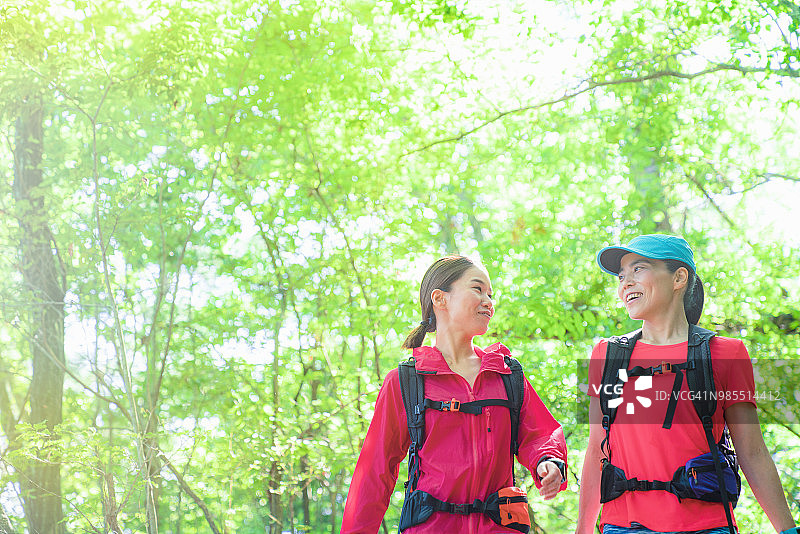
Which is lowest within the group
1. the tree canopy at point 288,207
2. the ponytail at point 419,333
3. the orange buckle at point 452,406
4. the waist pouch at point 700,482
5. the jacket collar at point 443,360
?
the waist pouch at point 700,482

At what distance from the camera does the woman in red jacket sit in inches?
66.6

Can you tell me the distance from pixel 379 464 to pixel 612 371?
71 centimetres

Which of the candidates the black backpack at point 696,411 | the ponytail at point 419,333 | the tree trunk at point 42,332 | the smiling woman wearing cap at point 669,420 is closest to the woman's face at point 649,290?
the smiling woman wearing cap at point 669,420

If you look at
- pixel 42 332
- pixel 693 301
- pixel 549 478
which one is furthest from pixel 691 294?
pixel 42 332

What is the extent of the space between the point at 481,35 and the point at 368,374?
2487 millimetres

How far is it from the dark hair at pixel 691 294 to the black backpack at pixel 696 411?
11 cm

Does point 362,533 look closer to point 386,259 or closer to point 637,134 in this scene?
point 386,259

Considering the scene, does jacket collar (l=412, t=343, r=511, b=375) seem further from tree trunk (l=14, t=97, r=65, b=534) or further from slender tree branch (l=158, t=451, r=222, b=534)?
tree trunk (l=14, t=97, r=65, b=534)

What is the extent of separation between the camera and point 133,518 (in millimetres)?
4562

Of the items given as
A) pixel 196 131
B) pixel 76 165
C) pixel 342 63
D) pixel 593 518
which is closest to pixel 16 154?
pixel 76 165

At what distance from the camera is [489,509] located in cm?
167

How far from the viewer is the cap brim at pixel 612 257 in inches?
77.9

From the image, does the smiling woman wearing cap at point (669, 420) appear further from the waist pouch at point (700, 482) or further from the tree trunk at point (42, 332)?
the tree trunk at point (42, 332)

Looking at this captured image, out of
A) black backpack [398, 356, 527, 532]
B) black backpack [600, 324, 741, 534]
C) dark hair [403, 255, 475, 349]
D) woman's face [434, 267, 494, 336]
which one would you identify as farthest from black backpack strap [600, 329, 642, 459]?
dark hair [403, 255, 475, 349]
